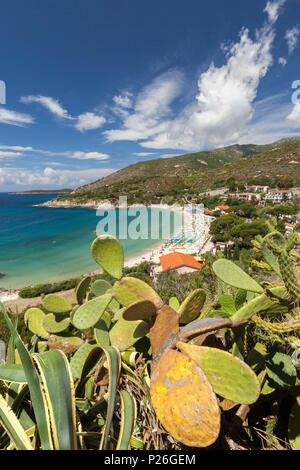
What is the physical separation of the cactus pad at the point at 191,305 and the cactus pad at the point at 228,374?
0.65 feet

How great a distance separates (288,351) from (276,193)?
37.4 m

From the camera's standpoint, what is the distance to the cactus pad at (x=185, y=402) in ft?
1.68

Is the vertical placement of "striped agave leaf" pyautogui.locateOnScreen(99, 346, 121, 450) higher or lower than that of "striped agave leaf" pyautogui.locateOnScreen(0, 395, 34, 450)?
higher

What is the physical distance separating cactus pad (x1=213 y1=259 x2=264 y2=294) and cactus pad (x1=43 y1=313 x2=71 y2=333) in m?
1.15

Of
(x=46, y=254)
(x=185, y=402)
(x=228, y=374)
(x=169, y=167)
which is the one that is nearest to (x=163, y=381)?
(x=185, y=402)

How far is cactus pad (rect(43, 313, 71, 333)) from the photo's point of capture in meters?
1.35

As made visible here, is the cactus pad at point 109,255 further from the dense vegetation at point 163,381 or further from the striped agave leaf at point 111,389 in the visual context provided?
the striped agave leaf at point 111,389

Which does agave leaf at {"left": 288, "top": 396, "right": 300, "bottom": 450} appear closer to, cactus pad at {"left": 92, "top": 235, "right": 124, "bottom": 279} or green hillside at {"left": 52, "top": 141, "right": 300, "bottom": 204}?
cactus pad at {"left": 92, "top": 235, "right": 124, "bottom": 279}

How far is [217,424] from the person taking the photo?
498mm

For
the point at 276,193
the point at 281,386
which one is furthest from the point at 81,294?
the point at 276,193

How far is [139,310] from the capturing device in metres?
0.75

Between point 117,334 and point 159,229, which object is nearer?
point 117,334

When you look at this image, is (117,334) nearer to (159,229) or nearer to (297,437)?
(297,437)

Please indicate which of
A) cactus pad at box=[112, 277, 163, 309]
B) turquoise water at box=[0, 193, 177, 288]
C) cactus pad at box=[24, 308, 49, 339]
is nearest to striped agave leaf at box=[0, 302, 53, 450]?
cactus pad at box=[112, 277, 163, 309]
